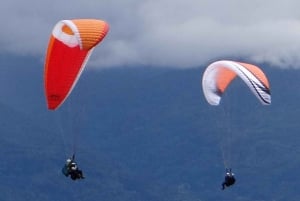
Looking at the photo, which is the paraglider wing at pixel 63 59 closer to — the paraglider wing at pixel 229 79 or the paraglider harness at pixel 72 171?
the paraglider harness at pixel 72 171

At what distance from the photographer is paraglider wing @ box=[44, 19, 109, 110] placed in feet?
244

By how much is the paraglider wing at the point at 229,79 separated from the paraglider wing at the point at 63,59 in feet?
39.0

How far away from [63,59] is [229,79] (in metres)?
17.2

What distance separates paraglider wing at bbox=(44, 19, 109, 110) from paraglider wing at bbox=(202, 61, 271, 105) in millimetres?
11896

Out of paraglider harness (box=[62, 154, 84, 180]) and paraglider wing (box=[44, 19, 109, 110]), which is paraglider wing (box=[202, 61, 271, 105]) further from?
paraglider harness (box=[62, 154, 84, 180])

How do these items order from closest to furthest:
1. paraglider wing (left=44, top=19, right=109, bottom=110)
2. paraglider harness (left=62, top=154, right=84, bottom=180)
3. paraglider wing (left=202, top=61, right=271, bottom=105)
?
1. paraglider wing (left=44, top=19, right=109, bottom=110)
2. paraglider harness (left=62, top=154, right=84, bottom=180)
3. paraglider wing (left=202, top=61, right=271, bottom=105)

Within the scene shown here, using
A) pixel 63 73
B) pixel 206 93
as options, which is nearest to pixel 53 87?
pixel 63 73

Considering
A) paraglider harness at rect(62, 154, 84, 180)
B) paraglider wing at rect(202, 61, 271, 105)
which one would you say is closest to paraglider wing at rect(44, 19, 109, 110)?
paraglider harness at rect(62, 154, 84, 180)

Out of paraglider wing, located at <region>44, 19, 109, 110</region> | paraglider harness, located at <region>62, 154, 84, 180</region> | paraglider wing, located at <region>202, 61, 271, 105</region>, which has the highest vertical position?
paraglider wing, located at <region>44, 19, 109, 110</region>

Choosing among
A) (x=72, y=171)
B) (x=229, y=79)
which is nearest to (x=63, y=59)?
(x=72, y=171)

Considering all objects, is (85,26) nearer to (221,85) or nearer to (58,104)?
(58,104)

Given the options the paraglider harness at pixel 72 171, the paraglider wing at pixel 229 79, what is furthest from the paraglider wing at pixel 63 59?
the paraglider wing at pixel 229 79

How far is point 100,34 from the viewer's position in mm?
73250

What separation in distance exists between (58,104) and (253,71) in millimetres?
16082
